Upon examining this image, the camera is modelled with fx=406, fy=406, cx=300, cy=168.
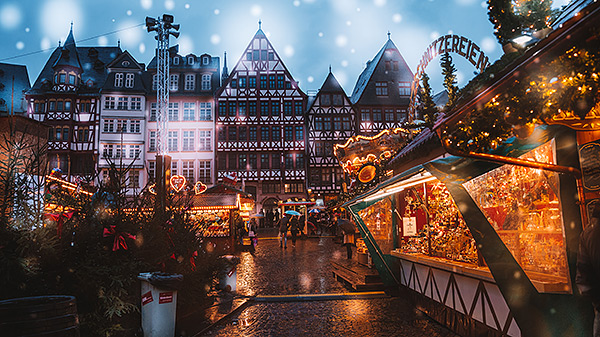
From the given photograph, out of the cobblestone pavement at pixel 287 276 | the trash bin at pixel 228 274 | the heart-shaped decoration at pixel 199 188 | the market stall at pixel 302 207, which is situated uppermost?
the heart-shaped decoration at pixel 199 188

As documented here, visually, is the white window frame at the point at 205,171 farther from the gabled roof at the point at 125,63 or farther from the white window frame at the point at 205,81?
the gabled roof at the point at 125,63

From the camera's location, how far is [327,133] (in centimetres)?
3678

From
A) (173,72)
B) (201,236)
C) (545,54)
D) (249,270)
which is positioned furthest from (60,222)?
(173,72)

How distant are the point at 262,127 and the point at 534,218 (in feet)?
106

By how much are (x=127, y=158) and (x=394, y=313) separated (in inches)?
1288

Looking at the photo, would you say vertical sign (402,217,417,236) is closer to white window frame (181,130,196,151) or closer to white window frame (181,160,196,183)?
white window frame (181,160,196,183)

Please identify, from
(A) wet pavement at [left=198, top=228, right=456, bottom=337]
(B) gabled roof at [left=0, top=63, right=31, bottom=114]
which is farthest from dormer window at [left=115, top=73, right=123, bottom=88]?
(A) wet pavement at [left=198, top=228, right=456, bottom=337]

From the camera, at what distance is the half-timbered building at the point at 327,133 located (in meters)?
36.2

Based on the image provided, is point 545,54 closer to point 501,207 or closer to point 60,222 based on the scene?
point 501,207

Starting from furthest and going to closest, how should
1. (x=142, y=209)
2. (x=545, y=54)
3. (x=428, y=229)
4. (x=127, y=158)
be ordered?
(x=127, y=158) < (x=428, y=229) < (x=142, y=209) < (x=545, y=54)

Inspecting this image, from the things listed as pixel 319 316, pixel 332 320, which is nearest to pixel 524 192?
pixel 332 320

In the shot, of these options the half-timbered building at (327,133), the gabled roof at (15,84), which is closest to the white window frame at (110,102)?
the gabled roof at (15,84)

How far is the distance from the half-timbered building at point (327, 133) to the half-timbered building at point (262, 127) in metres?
0.94

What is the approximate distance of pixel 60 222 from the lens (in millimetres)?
5523
